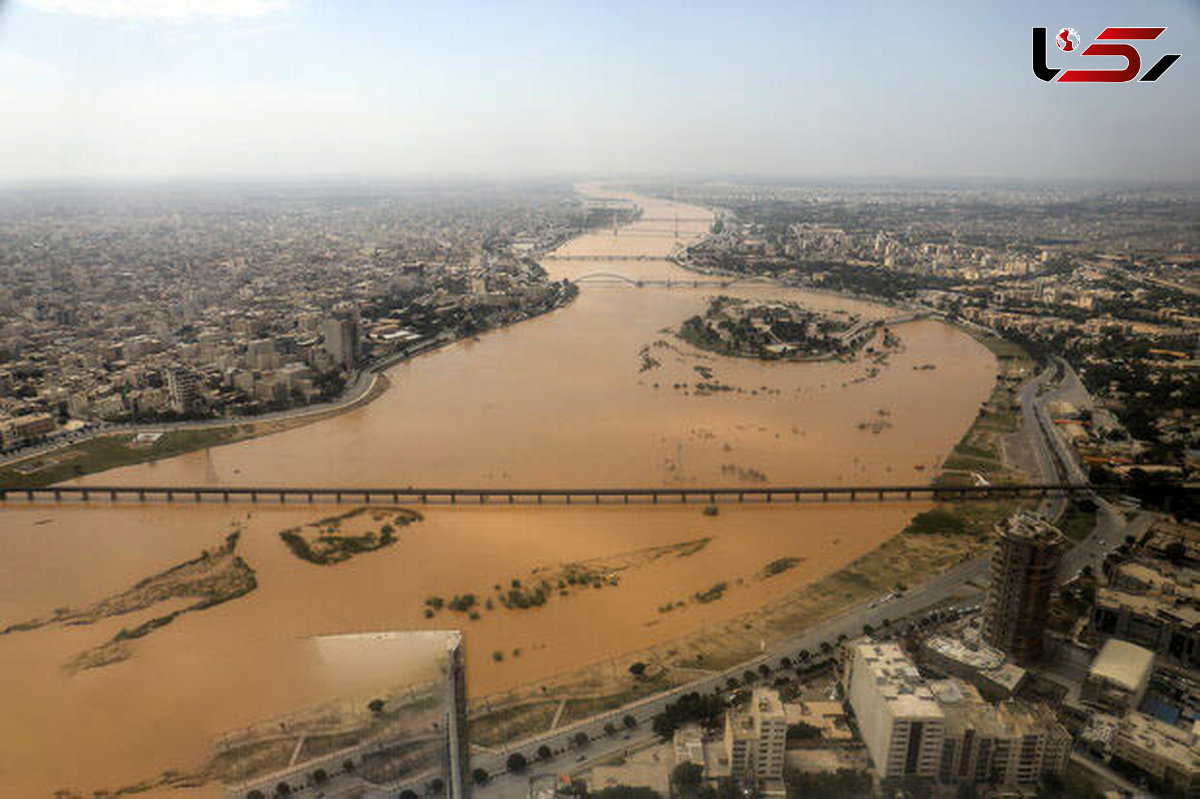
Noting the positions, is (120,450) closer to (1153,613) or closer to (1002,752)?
(1002,752)

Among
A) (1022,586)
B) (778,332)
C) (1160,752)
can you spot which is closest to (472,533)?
(1022,586)

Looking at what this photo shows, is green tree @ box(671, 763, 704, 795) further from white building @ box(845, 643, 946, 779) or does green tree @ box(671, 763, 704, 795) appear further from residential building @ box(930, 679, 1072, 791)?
residential building @ box(930, 679, 1072, 791)

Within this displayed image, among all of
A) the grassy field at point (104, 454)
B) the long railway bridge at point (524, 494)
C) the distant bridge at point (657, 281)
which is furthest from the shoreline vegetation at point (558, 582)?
the distant bridge at point (657, 281)

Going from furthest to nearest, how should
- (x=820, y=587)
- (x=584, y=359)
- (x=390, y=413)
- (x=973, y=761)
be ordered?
(x=584, y=359) < (x=390, y=413) < (x=820, y=587) < (x=973, y=761)

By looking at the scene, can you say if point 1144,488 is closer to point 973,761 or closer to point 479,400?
point 973,761

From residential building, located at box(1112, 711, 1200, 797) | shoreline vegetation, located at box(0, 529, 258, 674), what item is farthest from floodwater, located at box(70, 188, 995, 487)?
residential building, located at box(1112, 711, 1200, 797)

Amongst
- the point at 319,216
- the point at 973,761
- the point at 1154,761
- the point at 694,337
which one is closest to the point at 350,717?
the point at 973,761
